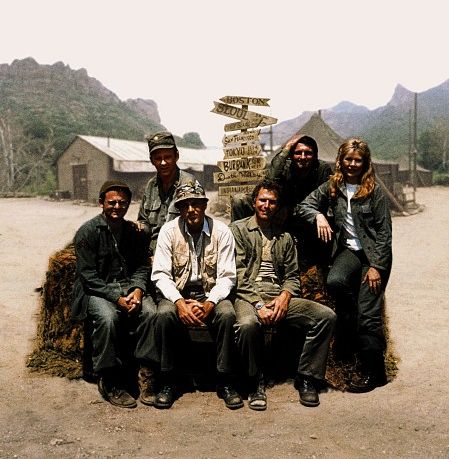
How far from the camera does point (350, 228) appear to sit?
468 cm

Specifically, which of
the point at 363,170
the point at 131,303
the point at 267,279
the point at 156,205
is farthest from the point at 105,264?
the point at 363,170

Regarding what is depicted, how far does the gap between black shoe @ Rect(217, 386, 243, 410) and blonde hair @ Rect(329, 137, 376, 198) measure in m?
2.14

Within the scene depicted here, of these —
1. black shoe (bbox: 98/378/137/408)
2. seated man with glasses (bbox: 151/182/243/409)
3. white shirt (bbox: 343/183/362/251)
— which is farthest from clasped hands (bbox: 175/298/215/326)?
white shirt (bbox: 343/183/362/251)

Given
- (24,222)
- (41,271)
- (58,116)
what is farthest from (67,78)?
(41,271)

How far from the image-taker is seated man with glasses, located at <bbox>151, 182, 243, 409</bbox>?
4105mm

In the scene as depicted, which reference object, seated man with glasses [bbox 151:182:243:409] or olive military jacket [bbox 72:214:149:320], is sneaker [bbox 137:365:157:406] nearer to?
seated man with glasses [bbox 151:182:243:409]

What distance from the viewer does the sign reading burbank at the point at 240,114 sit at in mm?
6949

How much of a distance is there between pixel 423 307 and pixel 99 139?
108ft

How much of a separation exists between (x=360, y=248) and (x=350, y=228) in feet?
0.73

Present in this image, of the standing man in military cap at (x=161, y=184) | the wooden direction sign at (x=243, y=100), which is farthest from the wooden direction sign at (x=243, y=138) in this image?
the standing man in military cap at (x=161, y=184)

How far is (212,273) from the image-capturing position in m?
4.45

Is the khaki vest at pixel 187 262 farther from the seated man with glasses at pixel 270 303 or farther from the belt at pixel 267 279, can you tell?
the belt at pixel 267 279

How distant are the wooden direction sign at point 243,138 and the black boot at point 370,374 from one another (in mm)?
3673

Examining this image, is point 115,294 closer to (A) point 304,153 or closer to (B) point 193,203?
(B) point 193,203
